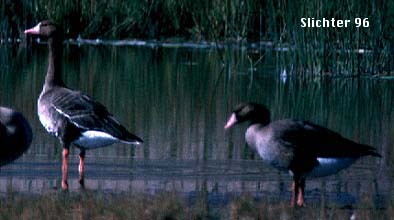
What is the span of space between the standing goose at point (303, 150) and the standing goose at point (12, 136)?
6.57 feet

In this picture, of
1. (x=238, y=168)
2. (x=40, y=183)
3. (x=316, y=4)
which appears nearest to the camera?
(x=40, y=183)

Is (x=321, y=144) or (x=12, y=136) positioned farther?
(x=12, y=136)

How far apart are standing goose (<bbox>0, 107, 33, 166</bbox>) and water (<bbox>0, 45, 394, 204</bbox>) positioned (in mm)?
291

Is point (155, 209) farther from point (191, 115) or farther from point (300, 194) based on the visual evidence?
point (191, 115)

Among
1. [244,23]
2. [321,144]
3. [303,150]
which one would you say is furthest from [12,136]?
[244,23]

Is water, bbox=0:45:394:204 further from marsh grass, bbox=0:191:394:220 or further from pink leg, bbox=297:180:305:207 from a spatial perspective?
marsh grass, bbox=0:191:394:220

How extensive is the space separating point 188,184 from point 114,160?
1591 mm

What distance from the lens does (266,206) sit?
28.9ft

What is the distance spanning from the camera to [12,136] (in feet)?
32.7

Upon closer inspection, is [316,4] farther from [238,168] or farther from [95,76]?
[238,168]

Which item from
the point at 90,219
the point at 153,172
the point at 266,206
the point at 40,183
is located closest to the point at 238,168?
the point at 153,172

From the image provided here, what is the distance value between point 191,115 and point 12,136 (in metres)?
6.15

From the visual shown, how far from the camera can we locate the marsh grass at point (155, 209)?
837 cm

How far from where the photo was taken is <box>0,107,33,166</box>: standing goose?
9.94 m
